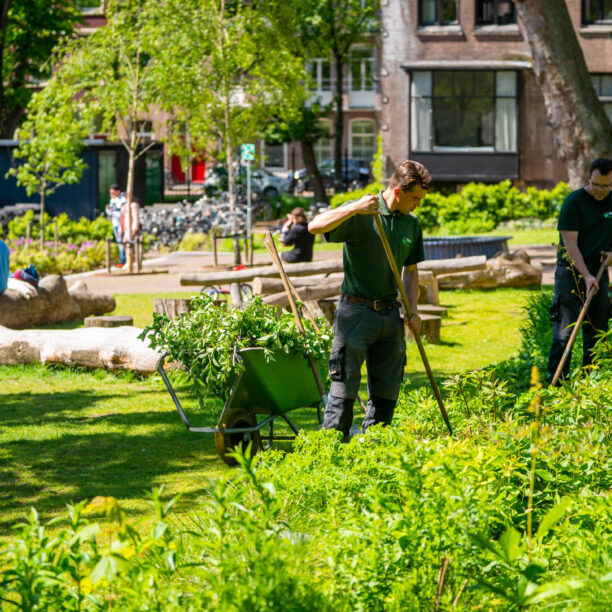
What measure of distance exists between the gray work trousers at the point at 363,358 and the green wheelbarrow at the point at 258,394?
0.59m

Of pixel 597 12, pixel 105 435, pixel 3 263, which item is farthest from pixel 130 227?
pixel 597 12

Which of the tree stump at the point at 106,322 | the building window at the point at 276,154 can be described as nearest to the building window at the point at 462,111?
the building window at the point at 276,154

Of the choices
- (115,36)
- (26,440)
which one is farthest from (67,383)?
(115,36)

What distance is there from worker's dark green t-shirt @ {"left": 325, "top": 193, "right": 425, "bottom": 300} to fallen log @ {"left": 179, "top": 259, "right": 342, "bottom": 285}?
6.58 metres

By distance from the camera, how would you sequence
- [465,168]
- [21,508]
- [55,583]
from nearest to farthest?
[55,583] → [21,508] → [465,168]

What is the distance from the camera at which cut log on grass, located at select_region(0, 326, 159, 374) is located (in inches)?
405

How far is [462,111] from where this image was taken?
3378cm

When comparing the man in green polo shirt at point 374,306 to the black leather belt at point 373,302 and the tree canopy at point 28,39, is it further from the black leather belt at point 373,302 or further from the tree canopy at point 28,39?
the tree canopy at point 28,39

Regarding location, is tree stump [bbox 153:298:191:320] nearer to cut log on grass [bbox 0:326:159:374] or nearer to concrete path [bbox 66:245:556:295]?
cut log on grass [bbox 0:326:159:374]

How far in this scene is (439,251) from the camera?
1741 cm

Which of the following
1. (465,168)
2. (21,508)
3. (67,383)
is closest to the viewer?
(21,508)

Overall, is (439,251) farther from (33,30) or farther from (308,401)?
(33,30)

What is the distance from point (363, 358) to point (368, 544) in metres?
2.75

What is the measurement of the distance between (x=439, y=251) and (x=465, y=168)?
16718mm
